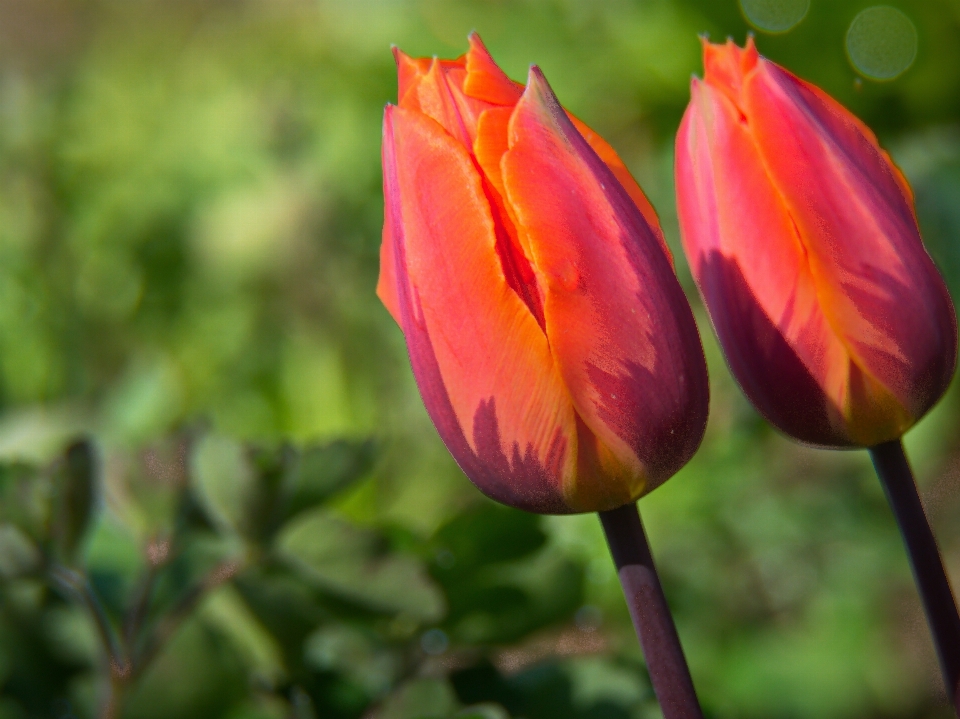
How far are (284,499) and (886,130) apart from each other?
149 centimetres

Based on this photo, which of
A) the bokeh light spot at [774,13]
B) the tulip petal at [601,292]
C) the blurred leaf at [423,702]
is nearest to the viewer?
the tulip petal at [601,292]

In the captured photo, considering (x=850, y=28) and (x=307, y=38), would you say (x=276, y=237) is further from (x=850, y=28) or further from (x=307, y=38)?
(x=850, y=28)

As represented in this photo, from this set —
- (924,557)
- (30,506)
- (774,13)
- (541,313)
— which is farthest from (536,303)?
(774,13)

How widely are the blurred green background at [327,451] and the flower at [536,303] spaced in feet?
0.44

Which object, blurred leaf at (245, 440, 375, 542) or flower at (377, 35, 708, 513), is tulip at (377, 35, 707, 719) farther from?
blurred leaf at (245, 440, 375, 542)

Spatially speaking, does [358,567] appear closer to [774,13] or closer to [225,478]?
[225,478]

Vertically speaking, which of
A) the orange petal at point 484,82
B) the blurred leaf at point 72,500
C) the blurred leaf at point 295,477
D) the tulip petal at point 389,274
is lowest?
the blurred leaf at point 295,477

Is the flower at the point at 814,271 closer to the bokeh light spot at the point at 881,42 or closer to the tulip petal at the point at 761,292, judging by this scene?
the tulip petal at the point at 761,292

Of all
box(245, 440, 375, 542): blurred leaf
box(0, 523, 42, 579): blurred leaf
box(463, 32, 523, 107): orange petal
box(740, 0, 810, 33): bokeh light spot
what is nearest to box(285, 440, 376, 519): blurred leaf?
box(245, 440, 375, 542): blurred leaf

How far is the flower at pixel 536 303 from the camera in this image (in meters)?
0.27

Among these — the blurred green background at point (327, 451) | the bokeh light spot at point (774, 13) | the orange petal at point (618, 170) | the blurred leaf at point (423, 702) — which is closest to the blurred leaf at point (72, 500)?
the blurred green background at point (327, 451)

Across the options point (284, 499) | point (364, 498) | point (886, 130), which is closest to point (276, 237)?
point (364, 498)

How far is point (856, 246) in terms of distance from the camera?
29 cm

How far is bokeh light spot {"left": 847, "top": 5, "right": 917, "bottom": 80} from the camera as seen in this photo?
1.62m
